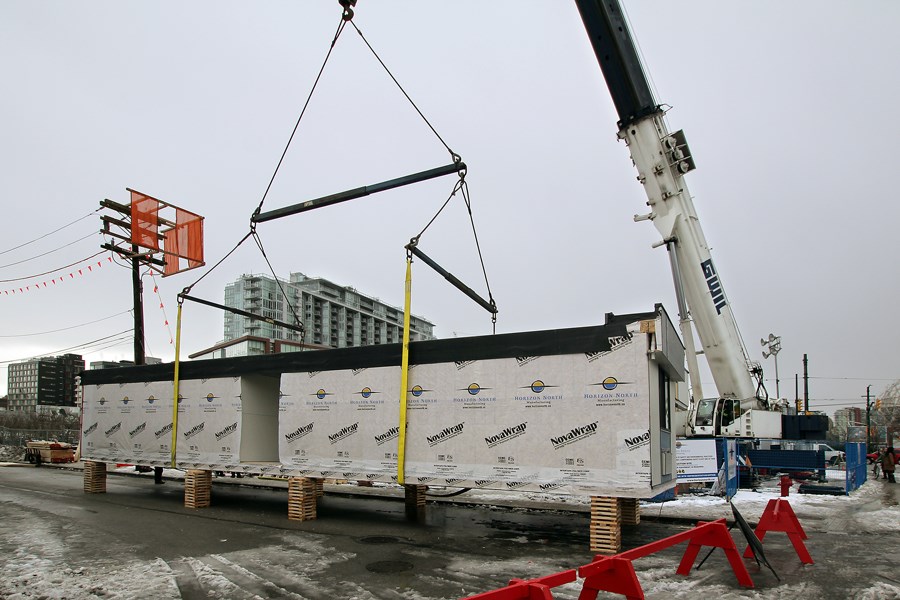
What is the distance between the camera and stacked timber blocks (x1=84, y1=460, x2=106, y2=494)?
1608 cm

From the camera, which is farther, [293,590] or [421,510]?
[421,510]

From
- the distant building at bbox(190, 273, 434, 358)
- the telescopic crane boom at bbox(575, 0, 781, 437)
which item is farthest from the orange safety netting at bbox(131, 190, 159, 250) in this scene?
the distant building at bbox(190, 273, 434, 358)

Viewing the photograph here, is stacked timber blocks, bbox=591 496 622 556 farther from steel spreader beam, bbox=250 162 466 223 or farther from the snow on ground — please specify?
steel spreader beam, bbox=250 162 466 223

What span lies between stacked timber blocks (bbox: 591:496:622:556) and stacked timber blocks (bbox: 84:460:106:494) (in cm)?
1373

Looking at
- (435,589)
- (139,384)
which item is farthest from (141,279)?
(435,589)

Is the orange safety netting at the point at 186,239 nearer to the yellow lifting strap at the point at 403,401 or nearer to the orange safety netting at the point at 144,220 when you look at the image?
the orange safety netting at the point at 144,220

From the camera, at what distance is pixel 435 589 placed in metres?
6.64

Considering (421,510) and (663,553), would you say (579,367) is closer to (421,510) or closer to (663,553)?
(663,553)

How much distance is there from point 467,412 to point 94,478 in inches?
470

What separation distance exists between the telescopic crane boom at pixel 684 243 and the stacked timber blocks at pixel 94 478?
15.8 m

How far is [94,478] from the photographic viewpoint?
1609 cm

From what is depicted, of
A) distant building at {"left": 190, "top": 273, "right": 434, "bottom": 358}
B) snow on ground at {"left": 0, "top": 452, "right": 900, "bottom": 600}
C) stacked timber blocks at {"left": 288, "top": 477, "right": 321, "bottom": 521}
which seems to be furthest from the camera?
distant building at {"left": 190, "top": 273, "right": 434, "bottom": 358}

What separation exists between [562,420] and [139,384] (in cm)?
1118

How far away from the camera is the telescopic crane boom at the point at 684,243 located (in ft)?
49.3
